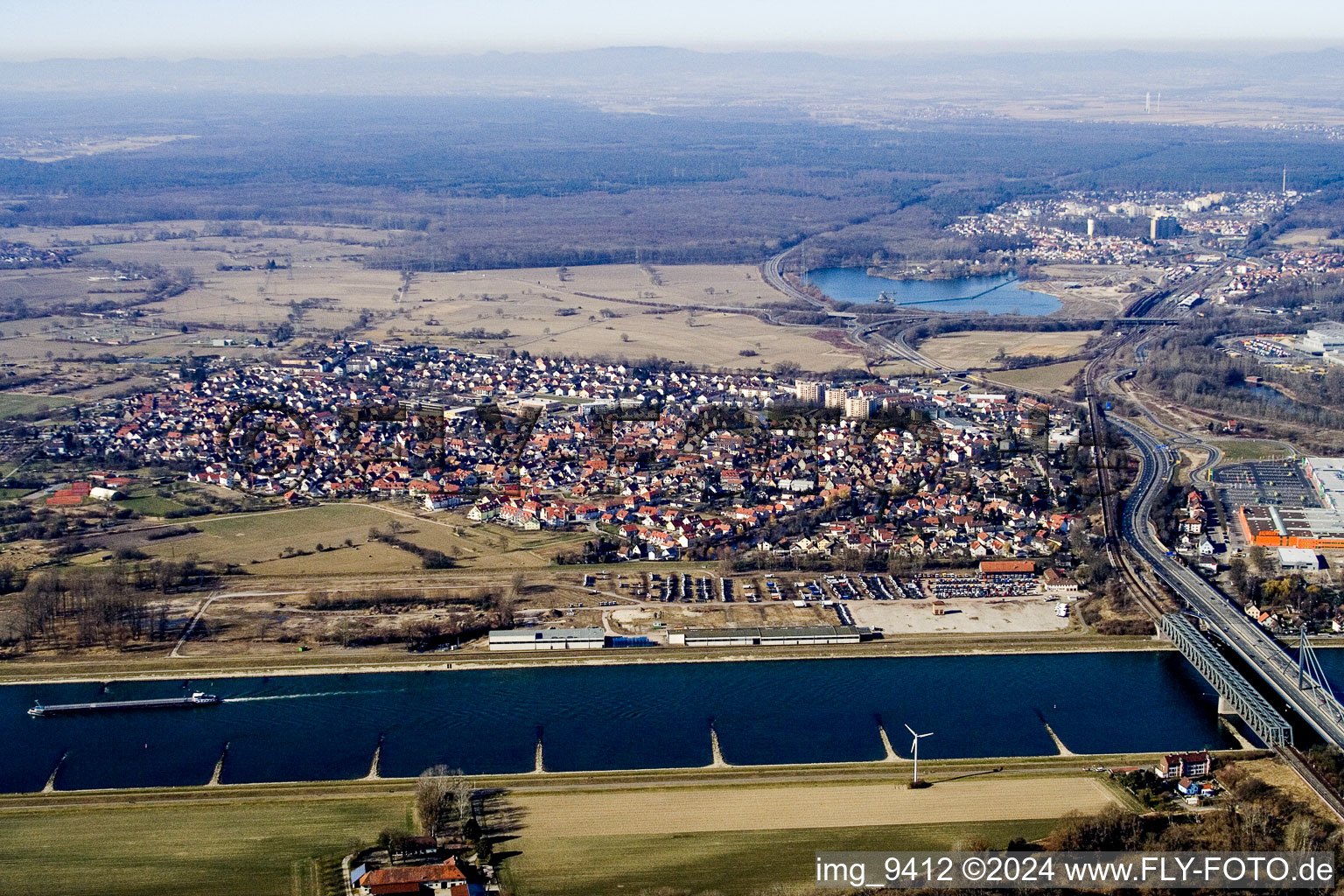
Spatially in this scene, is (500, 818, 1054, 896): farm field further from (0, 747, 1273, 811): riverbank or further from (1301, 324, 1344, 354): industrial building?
(1301, 324, 1344, 354): industrial building

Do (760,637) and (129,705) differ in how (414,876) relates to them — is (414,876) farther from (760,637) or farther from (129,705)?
(760,637)

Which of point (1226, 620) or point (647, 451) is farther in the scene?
point (647, 451)

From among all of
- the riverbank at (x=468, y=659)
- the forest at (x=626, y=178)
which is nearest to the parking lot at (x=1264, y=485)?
the riverbank at (x=468, y=659)

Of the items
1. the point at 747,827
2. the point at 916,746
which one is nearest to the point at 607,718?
the point at 747,827

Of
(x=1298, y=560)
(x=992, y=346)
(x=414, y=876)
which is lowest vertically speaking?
(x=414, y=876)

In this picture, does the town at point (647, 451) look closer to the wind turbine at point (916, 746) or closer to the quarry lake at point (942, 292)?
the wind turbine at point (916, 746)

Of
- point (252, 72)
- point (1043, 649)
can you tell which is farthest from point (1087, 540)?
point (252, 72)

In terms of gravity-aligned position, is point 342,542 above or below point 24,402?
below
